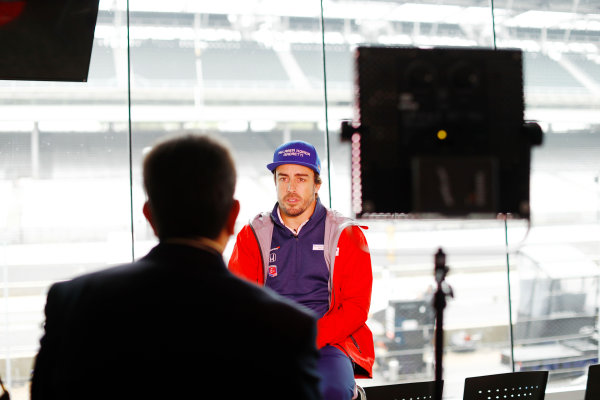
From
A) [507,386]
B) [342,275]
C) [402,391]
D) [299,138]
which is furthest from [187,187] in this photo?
[299,138]

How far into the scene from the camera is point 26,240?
335 cm

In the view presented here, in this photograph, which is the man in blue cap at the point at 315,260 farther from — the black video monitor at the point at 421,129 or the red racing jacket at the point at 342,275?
the black video monitor at the point at 421,129

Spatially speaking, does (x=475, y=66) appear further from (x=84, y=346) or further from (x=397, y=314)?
(x=397, y=314)

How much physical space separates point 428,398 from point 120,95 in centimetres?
254

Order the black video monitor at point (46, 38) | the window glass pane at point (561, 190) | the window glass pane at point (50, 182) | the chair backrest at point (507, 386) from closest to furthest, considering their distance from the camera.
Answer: the black video monitor at point (46, 38) → the chair backrest at point (507, 386) → the window glass pane at point (50, 182) → the window glass pane at point (561, 190)

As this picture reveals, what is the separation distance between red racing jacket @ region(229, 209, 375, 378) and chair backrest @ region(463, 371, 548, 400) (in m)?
0.81

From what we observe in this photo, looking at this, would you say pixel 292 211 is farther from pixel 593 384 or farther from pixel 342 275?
pixel 593 384

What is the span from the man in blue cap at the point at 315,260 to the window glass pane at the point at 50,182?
124 cm

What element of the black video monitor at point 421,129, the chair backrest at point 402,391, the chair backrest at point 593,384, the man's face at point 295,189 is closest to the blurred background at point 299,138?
the man's face at point 295,189

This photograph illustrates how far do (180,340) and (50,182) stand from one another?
2.98 m

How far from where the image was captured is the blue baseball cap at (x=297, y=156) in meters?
2.38

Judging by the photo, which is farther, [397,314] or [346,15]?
[397,314]

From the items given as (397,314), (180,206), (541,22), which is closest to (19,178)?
(180,206)

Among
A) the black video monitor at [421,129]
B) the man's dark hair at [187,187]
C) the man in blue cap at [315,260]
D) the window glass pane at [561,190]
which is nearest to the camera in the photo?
the man's dark hair at [187,187]
